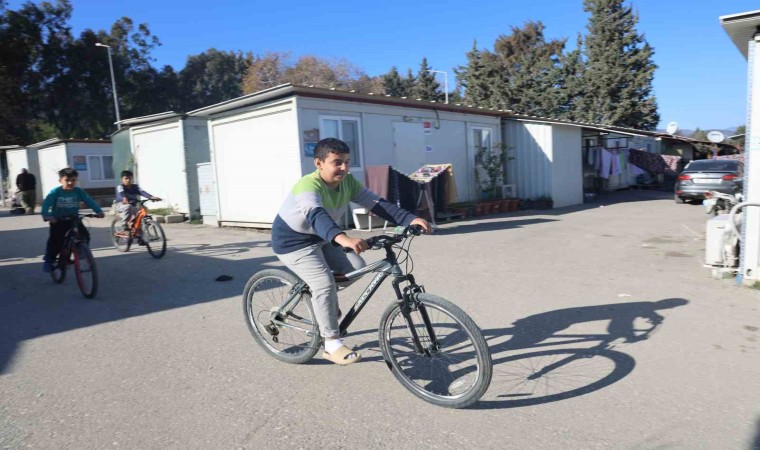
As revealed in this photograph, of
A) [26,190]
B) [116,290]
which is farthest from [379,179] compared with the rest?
[26,190]

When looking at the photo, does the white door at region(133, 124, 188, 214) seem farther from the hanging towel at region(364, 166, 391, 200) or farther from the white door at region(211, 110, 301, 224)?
the hanging towel at region(364, 166, 391, 200)

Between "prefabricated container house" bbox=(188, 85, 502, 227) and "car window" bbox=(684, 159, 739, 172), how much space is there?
8.48 meters

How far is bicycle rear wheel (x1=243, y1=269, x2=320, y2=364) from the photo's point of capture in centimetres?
414

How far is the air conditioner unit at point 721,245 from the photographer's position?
22.1 feet

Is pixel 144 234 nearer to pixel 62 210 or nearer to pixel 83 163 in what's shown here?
pixel 62 210

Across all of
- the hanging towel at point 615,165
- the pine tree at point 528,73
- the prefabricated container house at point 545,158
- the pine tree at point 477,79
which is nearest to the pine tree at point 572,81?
the pine tree at point 528,73

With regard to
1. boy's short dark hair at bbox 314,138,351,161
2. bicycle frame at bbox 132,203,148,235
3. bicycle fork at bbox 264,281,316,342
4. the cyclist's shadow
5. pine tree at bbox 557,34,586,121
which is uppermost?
pine tree at bbox 557,34,586,121

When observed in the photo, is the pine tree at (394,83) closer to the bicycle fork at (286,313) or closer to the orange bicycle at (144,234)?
the orange bicycle at (144,234)

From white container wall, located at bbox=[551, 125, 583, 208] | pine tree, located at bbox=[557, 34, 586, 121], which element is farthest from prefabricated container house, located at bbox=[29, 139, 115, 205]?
pine tree, located at bbox=[557, 34, 586, 121]

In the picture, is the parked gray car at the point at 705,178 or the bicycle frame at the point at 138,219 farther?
the parked gray car at the point at 705,178

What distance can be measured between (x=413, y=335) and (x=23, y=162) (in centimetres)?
3024

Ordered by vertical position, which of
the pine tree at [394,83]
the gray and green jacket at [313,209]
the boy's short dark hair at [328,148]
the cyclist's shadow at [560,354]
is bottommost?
the cyclist's shadow at [560,354]

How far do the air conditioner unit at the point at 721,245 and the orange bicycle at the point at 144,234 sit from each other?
872cm

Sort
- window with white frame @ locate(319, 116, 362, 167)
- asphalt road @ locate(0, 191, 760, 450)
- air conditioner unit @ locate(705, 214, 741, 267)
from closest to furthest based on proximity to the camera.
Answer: asphalt road @ locate(0, 191, 760, 450), air conditioner unit @ locate(705, 214, 741, 267), window with white frame @ locate(319, 116, 362, 167)
